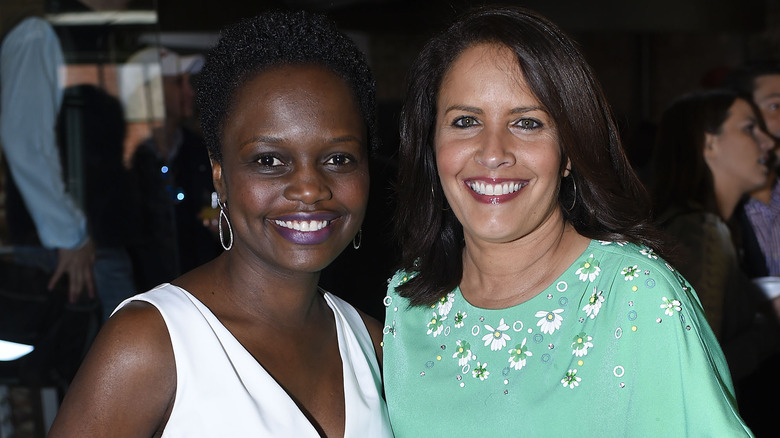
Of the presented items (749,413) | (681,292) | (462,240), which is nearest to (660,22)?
(749,413)

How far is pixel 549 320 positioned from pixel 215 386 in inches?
28.6

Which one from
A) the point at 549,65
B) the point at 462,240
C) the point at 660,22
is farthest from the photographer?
the point at 660,22

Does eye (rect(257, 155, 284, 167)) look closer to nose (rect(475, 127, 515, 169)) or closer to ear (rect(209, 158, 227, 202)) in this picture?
ear (rect(209, 158, 227, 202))

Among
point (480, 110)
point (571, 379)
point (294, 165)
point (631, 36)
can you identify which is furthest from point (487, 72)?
point (631, 36)

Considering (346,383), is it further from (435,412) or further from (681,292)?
(681,292)

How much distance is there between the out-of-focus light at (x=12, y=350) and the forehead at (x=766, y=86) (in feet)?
11.7

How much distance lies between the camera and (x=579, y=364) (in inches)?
63.1

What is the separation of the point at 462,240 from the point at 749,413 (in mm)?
2171

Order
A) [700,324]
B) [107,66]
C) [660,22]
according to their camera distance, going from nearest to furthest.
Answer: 1. [700,324]
2. [107,66]
3. [660,22]

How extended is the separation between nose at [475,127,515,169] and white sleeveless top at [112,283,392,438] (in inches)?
26.2

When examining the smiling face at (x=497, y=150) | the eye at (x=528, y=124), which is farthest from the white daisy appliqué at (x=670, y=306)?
the eye at (x=528, y=124)

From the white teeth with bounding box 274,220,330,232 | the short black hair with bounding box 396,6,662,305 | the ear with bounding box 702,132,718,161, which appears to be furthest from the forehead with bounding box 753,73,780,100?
the white teeth with bounding box 274,220,330,232

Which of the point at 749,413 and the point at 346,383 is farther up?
the point at 346,383

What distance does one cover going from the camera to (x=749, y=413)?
3.55 metres
